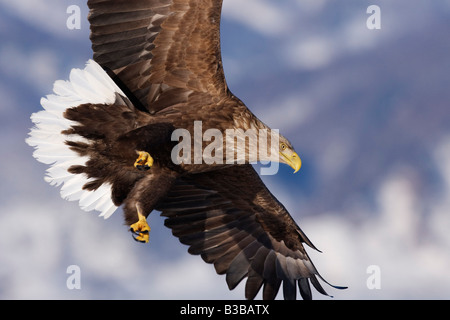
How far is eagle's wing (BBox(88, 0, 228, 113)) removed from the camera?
23.1 feet

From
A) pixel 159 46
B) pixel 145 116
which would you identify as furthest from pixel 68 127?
pixel 159 46

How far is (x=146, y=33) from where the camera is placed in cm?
723

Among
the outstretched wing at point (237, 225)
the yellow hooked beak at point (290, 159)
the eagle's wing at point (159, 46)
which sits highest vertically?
the eagle's wing at point (159, 46)

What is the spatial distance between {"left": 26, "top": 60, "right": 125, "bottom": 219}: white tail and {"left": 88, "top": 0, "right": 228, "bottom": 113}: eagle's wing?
26cm

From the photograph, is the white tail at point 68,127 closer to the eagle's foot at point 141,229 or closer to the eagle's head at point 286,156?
the eagle's foot at point 141,229

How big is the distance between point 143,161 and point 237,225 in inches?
89.6

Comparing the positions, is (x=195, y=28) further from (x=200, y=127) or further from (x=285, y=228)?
(x=285, y=228)

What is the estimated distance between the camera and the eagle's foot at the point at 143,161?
7061 mm

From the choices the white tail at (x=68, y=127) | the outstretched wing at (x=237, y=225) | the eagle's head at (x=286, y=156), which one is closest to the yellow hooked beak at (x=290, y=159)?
the eagle's head at (x=286, y=156)

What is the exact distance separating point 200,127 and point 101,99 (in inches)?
44.0

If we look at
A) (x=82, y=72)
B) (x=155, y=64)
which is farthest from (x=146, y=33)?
(x=82, y=72)

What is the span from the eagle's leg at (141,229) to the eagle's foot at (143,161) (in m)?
0.54

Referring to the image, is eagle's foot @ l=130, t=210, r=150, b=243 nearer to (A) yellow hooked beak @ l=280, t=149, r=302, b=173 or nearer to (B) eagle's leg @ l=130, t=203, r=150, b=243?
(B) eagle's leg @ l=130, t=203, r=150, b=243

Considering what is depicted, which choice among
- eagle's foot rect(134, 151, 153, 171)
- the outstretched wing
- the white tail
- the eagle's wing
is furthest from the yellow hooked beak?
the white tail
